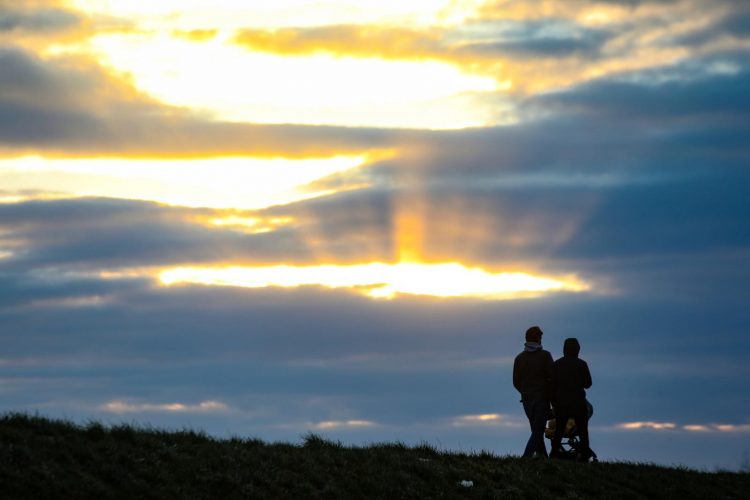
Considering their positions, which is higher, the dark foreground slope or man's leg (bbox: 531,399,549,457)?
man's leg (bbox: 531,399,549,457)

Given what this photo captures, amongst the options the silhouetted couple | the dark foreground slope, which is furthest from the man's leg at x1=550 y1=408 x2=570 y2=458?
the dark foreground slope

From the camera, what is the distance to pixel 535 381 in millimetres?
Result: 27094

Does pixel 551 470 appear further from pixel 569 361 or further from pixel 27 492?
pixel 27 492

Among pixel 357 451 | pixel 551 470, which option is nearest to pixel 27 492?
pixel 357 451

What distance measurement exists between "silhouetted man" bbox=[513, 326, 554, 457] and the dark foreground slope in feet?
6.01

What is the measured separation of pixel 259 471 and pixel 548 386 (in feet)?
34.0

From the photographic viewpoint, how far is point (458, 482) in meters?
21.6

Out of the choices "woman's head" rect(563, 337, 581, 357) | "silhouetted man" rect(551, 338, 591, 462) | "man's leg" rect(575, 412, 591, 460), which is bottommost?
"man's leg" rect(575, 412, 591, 460)

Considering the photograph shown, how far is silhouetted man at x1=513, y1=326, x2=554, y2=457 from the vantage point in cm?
2703

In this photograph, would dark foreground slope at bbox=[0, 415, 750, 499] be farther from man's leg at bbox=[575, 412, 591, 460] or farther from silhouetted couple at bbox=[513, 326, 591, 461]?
silhouetted couple at bbox=[513, 326, 591, 461]

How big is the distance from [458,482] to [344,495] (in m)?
3.38

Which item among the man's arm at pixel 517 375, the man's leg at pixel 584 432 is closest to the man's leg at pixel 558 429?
the man's leg at pixel 584 432

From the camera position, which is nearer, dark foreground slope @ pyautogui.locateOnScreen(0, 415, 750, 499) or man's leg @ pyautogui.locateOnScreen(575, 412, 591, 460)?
dark foreground slope @ pyautogui.locateOnScreen(0, 415, 750, 499)

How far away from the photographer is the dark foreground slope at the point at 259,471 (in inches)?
626
